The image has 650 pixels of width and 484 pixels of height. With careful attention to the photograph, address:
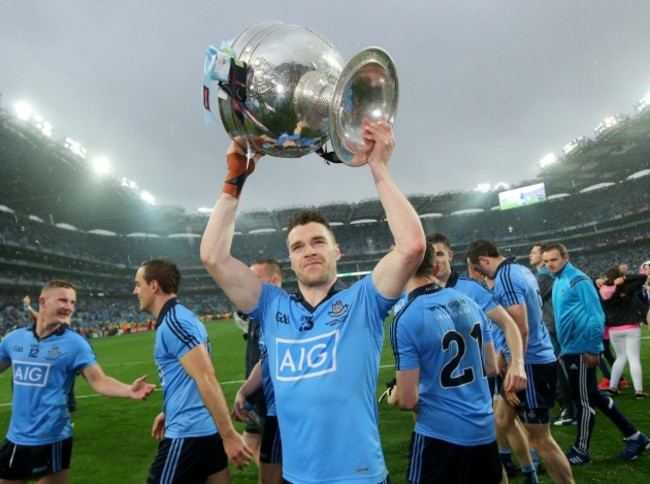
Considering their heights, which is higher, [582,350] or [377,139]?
[377,139]

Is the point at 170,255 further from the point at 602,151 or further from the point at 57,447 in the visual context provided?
the point at 57,447

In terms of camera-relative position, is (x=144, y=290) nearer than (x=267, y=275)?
Yes

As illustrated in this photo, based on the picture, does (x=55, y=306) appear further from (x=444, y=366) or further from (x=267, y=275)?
(x=444, y=366)

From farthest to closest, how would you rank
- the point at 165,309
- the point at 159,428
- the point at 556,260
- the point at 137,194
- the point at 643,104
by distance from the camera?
the point at 137,194
the point at 643,104
the point at 556,260
the point at 165,309
the point at 159,428

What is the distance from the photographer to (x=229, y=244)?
7.38 ft

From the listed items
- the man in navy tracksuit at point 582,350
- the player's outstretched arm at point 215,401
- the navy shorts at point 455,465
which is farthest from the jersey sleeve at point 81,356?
the man in navy tracksuit at point 582,350

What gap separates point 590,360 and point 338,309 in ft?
12.8

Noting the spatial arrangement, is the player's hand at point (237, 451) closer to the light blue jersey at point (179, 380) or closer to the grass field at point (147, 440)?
the light blue jersey at point (179, 380)

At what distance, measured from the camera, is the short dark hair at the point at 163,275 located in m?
3.38

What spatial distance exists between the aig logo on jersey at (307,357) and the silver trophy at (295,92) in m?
0.80

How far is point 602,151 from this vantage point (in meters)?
46.3

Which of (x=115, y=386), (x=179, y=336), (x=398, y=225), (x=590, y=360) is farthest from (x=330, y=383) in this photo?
(x=590, y=360)

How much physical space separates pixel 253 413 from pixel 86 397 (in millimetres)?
7709

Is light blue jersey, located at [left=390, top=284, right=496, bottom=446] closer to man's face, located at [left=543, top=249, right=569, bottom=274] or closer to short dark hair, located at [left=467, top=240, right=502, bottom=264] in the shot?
short dark hair, located at [left=467, top=240, right=502, bottom=264]
